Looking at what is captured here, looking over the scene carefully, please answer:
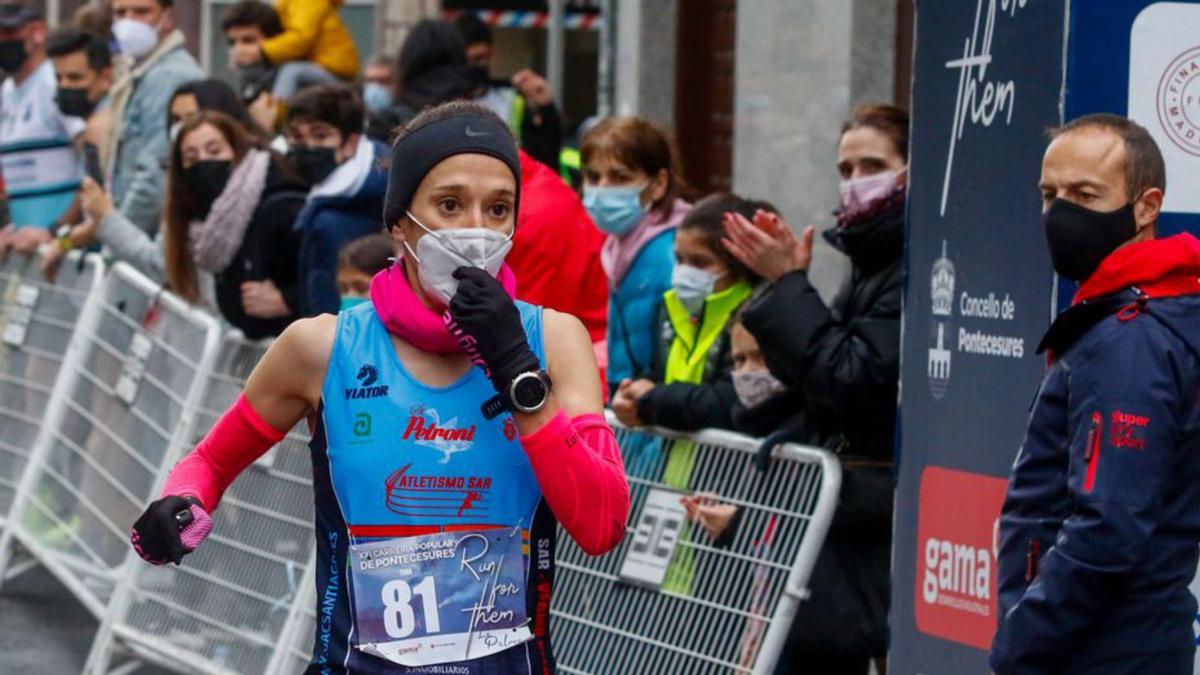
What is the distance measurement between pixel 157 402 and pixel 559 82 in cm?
776

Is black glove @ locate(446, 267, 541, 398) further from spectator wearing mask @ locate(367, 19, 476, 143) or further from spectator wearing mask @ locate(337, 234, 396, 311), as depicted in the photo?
spectator wearing mask @ locate(367, 19, 476, 143)

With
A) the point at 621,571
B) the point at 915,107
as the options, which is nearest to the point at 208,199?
the point at 621,571

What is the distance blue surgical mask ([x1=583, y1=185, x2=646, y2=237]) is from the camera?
7.45m

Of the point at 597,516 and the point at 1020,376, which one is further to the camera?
the point at 1020,376

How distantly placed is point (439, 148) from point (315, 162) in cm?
496

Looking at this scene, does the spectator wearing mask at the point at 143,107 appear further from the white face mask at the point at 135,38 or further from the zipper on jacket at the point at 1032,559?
the zipper on jacket at the point at 1032,559

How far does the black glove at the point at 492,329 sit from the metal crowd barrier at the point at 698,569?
2.31 metres

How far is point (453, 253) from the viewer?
12.6 feet

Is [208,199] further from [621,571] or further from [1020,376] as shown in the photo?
[1020,376]

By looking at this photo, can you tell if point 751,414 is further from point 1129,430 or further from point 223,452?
point 223,452

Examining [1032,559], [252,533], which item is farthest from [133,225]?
[1032,559]

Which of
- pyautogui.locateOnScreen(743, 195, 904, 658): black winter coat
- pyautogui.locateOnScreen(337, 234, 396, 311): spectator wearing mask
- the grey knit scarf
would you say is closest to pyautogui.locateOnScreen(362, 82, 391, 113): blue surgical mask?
the grey knit scarf

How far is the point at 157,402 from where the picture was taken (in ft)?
27.6

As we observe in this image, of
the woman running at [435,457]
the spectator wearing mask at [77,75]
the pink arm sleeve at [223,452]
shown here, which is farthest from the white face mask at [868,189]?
the spectator wearing mask at [77,75]
